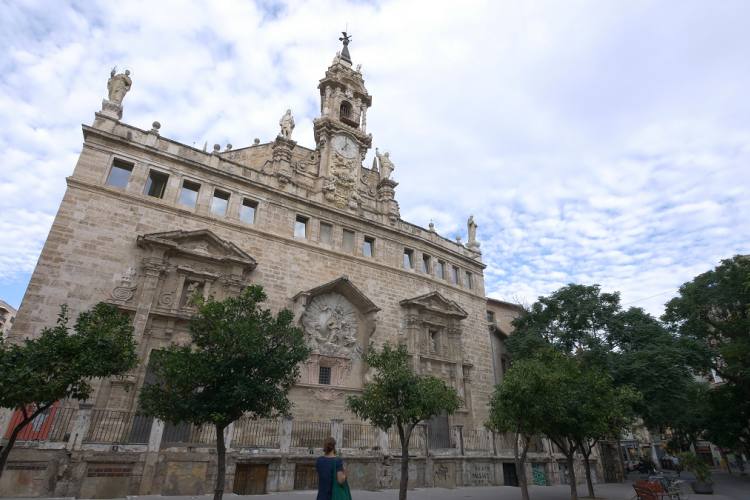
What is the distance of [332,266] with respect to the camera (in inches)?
832

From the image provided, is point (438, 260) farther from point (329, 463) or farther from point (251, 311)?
point (329, 463)

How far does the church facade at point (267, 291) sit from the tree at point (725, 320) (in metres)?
12.0

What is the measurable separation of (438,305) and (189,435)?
14.4 m

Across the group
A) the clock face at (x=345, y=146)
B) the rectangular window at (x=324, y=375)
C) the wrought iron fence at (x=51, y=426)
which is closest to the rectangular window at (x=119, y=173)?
the wrought iron fence at (x=51, y=426)

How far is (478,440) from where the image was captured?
64.3 ft

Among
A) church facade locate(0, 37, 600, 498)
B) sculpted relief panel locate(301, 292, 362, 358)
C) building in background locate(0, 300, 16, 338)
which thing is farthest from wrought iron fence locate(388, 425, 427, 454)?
building in background locate(0, 300, 16, 338)

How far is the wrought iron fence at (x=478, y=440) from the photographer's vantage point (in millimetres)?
19062

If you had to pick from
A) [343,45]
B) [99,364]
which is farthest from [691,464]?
[343,45]

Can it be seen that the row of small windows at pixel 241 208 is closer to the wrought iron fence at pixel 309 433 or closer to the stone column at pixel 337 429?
the wrought iron fence at pixel 309 433

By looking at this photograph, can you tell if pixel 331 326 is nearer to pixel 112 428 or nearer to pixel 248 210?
pixel 248 210

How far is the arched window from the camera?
27.8 m

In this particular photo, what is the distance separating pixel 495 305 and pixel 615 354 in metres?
8.92

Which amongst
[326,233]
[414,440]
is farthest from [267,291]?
[414,440]

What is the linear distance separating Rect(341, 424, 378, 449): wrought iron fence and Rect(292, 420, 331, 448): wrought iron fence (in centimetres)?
90
